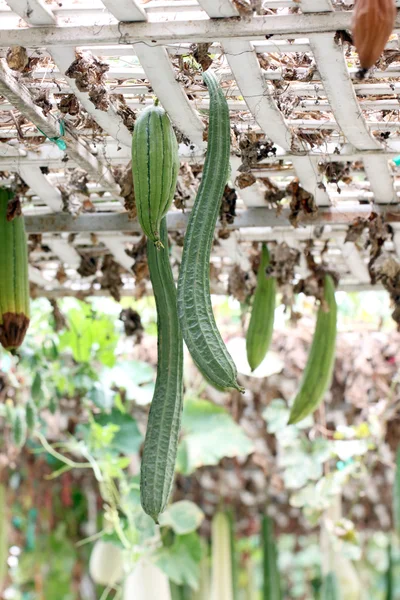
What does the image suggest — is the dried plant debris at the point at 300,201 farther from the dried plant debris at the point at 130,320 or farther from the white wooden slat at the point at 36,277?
the white wooden slat at the point at 36,277

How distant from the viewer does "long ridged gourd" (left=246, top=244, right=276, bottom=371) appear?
178cm

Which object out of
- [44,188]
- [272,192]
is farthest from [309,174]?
[44,188]

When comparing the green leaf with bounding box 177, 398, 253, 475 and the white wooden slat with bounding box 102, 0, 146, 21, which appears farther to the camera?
the green leaf with bounding box 177, 398, 253, 475

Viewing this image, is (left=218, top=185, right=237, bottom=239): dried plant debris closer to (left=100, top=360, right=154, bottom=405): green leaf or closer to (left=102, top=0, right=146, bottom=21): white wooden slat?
(left=102, top=0, right=146, bottom=21): white wooden slat

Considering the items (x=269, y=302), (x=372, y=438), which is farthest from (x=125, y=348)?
(x=269, y=302)

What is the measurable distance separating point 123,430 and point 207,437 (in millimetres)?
306

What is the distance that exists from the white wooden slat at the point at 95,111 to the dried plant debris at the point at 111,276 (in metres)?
0.70

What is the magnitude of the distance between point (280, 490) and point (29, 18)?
2740 mm

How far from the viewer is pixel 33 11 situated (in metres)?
1.15

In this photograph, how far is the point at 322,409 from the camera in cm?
335

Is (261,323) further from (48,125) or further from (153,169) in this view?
(153,169)

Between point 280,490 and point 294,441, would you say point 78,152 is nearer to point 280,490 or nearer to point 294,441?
point 294,441

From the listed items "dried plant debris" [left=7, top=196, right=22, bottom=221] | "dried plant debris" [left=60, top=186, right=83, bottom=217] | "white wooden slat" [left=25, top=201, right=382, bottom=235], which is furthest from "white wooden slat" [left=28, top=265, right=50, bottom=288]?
"dried plant debris" [left=7, top=196, right=22, bottom=221]

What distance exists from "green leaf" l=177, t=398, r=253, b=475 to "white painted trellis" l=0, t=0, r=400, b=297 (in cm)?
127
